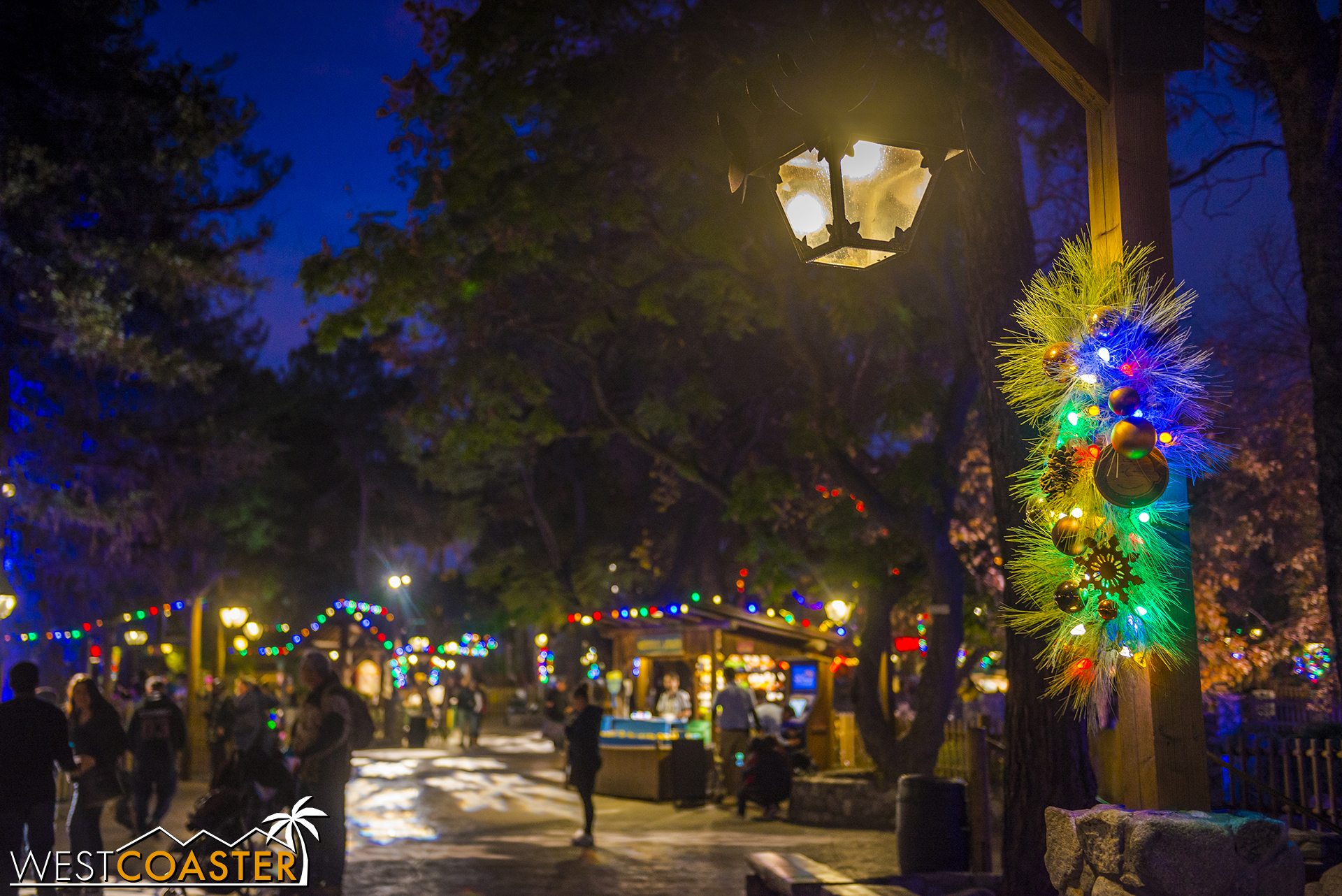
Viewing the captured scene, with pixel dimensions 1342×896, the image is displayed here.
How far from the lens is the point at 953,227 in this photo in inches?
520

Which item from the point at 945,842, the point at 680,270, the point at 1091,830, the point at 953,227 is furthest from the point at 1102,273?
the point at 680,270

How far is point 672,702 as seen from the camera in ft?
67.4

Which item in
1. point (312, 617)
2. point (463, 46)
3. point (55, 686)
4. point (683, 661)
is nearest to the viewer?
point (463, 46)

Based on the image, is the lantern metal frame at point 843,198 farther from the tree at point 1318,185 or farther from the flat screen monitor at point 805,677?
the flat screen monitor at point 805,677

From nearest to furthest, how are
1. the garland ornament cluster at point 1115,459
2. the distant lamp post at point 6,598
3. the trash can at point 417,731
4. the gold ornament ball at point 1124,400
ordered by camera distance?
1. the gold ornament ball at point 1124,400
2. the garland ornament cluster at point 1115,459
3. the distant lamp post at point 6,598
4. the trash can at point 417,731

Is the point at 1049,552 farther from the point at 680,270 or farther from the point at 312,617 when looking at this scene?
the point at 312,617

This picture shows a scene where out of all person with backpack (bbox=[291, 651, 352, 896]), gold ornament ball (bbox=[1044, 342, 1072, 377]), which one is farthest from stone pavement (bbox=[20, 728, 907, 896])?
gold ornament ball (bbox=[1044, 342, 1072, 377])

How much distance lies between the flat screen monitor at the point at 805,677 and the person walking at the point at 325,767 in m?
14.0

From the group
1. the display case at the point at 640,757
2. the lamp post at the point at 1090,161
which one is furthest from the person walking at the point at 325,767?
the display case at the point at 640,757

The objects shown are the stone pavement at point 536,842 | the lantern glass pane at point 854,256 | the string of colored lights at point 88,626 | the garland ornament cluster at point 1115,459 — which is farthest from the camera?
the string of colored lights at point 88,626

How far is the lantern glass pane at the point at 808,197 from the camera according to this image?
168 inches

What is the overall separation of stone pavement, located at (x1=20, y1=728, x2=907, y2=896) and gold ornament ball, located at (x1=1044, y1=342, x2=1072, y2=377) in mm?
6762

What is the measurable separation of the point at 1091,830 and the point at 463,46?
11.4 metres

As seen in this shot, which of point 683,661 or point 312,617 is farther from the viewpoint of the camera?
point 312,617
